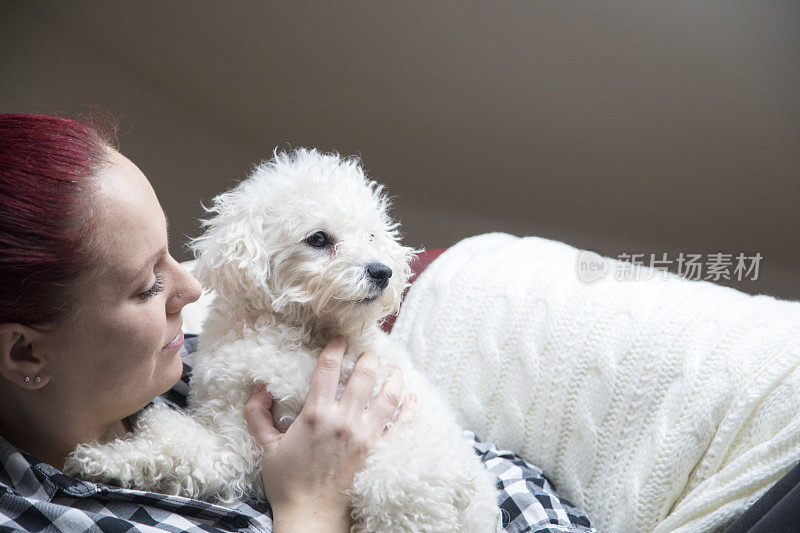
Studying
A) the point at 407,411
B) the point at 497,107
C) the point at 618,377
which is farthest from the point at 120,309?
the point at 497,107

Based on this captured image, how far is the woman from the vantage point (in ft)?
2.64

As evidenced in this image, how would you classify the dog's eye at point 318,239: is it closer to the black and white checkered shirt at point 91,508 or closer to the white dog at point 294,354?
the white dog at point 294,354

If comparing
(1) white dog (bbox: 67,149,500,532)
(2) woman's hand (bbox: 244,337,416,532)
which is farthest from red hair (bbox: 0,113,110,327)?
(2) woman's hand (bbox: 244,337,416,532)

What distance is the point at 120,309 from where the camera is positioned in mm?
876

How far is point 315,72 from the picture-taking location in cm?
286

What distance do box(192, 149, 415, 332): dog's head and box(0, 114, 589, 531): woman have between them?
0.11 meters

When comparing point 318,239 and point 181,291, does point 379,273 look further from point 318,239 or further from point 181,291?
point 181,291

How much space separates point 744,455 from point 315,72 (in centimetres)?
240

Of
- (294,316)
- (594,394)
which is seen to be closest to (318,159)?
(294,316)

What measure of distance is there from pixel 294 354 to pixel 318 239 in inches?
8.2

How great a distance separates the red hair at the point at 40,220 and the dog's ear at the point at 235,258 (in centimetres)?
27

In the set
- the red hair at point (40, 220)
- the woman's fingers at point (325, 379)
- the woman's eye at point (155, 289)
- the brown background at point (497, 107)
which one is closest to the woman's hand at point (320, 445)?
the woman's fingers at point (325, 379)

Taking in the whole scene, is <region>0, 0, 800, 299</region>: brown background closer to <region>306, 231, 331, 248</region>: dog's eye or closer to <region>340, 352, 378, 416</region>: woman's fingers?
<region>306, 231, 331, 248</region>: dog's eye

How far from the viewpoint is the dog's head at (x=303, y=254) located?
3.52ft
